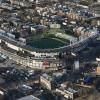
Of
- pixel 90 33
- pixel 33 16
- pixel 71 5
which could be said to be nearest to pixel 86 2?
pixel 71 5

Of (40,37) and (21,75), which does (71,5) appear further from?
(21,75)

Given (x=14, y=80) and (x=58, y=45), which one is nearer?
(x=14, y=80)

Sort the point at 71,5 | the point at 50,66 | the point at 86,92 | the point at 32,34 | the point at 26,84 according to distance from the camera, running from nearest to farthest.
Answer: the point at 86,92 → the point at 26,84 → the point at 50,66 → the point at 32,34 → the point at 71,5

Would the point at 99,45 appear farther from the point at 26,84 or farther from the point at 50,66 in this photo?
the point at 26,84

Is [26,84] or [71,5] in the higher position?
[71,5]

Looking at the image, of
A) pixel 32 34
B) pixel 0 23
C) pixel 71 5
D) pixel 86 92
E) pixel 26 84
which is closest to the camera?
pixel 86 92

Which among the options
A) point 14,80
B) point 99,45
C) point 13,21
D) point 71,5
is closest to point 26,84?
point 14,80
